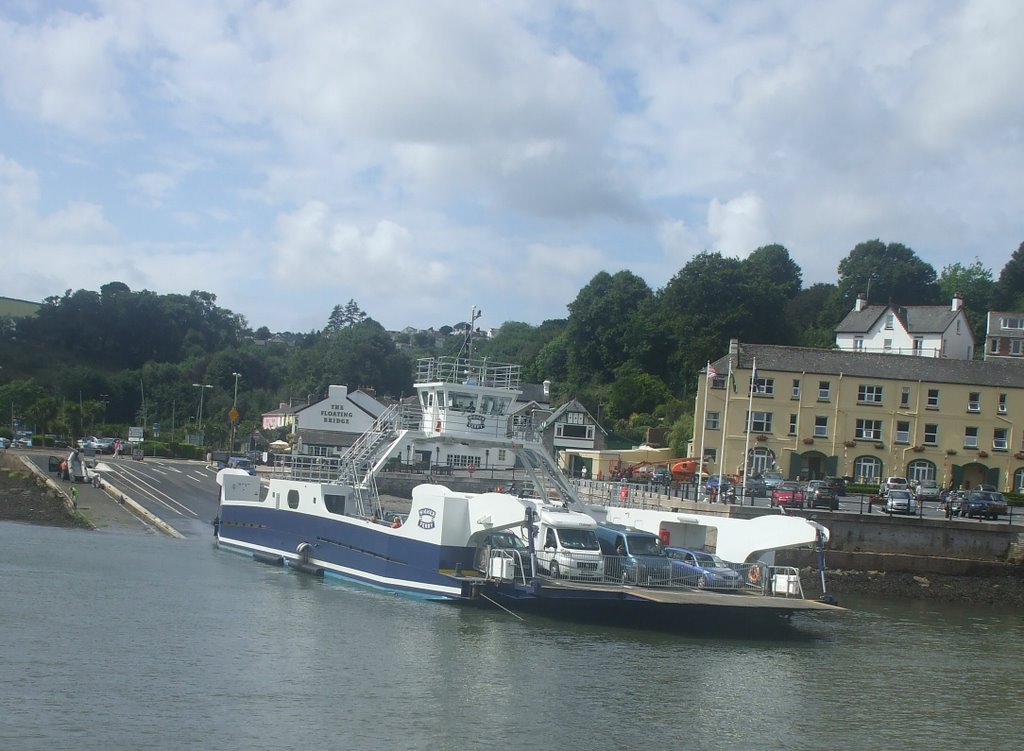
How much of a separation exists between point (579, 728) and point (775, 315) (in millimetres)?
76127

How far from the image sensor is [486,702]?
59.0ft

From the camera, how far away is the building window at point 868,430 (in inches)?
2244

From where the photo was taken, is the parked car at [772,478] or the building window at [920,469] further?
the building window at [920,469]

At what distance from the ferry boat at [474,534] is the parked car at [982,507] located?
1597 cm

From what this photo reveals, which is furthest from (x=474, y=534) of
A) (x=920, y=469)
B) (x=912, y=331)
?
(x=912, y=331)

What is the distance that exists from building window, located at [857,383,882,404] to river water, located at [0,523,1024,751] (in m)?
29.8

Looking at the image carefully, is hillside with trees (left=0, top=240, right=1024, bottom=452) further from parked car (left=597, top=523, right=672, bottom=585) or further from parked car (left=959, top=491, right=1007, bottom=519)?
parked car (left=597, top=523, right=672, bottom=585)

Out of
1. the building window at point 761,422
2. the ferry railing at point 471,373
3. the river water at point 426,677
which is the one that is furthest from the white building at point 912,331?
the river water at point 426,677

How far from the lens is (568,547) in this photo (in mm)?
25609

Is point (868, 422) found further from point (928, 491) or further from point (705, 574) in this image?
point (705, 574)

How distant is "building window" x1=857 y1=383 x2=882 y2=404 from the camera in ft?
188

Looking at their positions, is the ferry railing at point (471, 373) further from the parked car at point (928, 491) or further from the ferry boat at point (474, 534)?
the parked car at point (928, 491)

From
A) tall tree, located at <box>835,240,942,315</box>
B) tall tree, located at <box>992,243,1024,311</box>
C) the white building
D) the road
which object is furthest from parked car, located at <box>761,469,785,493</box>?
tall tree, located at <box>992,243,1024,311</box>

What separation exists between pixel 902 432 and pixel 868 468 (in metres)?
2.68
